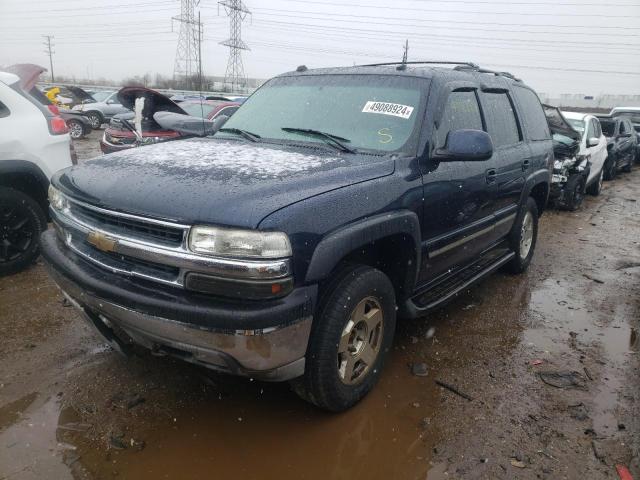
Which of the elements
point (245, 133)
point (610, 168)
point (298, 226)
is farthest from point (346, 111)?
point (610, 168)

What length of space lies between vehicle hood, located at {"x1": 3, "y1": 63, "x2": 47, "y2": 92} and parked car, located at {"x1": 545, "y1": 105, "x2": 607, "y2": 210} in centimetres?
772

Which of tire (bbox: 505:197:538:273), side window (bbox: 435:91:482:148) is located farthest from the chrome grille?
tire (bbox: 505:197:538:273)

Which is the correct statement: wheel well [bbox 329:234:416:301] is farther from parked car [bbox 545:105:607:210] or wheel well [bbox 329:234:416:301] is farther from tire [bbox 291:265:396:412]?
parked car [bbox 545:105:607:210]

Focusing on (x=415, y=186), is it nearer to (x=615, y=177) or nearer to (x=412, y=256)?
(x=412, y=256)

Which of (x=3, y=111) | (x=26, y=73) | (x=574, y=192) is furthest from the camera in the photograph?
(x=574, y=192)

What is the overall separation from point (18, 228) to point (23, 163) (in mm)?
606

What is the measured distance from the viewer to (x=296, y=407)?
290cm

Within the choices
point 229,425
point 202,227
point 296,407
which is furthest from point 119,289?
point 296,407

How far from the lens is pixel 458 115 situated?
11.7ft

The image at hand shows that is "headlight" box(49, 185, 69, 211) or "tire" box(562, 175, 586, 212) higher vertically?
"headlight" box(49, 185, 69, 211)

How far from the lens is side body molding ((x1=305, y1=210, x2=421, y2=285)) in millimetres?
2295

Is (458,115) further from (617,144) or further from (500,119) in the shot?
(617,144)

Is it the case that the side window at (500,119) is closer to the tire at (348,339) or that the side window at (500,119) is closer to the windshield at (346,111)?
the windshield at (346,111)

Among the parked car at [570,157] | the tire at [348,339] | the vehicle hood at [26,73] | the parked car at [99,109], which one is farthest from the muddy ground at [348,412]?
the parked car at [99,109]
